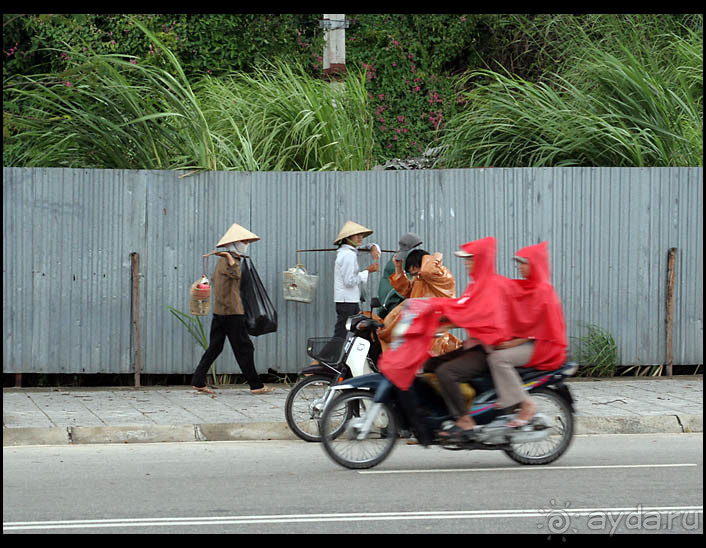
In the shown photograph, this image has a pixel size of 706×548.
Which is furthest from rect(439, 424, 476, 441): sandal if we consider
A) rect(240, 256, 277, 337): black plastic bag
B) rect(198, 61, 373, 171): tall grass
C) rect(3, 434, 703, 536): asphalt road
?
rect(198, 61, 373, 171): tall grass

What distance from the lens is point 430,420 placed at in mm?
7566

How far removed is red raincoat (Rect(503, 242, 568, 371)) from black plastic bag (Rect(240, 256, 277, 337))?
429cm

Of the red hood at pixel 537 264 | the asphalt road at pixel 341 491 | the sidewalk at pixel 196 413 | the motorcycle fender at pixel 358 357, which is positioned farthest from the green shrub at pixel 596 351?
the red hood at pixel 537 264

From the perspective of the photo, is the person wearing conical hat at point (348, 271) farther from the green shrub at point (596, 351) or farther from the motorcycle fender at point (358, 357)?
the green shrub at point (596, 351)

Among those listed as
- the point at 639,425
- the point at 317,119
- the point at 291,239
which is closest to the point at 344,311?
the point at 291,239

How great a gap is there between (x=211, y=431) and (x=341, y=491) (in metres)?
2.83

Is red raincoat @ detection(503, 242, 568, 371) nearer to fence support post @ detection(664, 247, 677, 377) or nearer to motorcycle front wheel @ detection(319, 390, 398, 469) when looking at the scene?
motorcycle front wheel @ detection(319, 390, 398, 469)

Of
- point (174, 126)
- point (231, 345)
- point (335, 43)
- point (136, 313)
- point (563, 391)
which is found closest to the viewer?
point (563, 391)

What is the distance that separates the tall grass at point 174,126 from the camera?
1237cm

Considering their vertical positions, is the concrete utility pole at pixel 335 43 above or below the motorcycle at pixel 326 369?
above

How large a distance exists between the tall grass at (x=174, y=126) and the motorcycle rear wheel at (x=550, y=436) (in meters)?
5.88

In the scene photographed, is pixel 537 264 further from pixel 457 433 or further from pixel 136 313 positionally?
pixel 136 313

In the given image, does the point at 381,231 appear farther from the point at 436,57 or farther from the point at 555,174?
the point at 436,57
